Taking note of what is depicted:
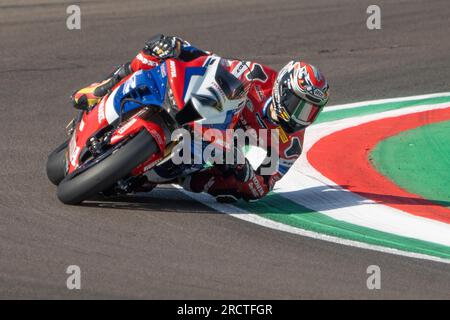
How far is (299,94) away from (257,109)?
1.81ft

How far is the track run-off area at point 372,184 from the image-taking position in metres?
8.73

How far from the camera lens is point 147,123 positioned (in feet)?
Answer: 27.6

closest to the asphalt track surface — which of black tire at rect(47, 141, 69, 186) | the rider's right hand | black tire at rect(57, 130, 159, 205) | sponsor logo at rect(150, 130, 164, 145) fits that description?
black tire at rect(47, 141, 69, 186)

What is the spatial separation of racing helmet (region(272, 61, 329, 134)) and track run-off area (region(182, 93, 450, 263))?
78 centimetres

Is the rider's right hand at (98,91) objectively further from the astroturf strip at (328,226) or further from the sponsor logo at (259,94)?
the astroturf strip at (328,226)

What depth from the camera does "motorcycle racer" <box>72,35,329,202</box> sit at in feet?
29.7

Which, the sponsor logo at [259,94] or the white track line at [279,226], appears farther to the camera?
the sponsor logo at [259,94]

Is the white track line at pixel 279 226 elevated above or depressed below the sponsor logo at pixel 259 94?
below

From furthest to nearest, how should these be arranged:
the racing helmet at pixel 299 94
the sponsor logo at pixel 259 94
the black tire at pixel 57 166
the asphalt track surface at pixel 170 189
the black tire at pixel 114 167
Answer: the sponsor logo at pixel 259 94 → the black tire at pixel 57 166 → the racing helmet at pixel 299 94 → the black tire at pixel 114 167 → the asphalt track surface at pixel 170 189

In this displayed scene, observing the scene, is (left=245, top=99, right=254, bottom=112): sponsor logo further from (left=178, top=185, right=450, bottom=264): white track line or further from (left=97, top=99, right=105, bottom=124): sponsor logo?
(left=97, top=99, right=105, bottom=124): sponsor logo

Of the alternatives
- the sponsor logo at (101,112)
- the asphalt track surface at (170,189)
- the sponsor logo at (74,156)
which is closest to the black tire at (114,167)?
the asphalt track surface at (170,189)

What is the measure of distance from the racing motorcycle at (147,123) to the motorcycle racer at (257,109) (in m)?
0.23
